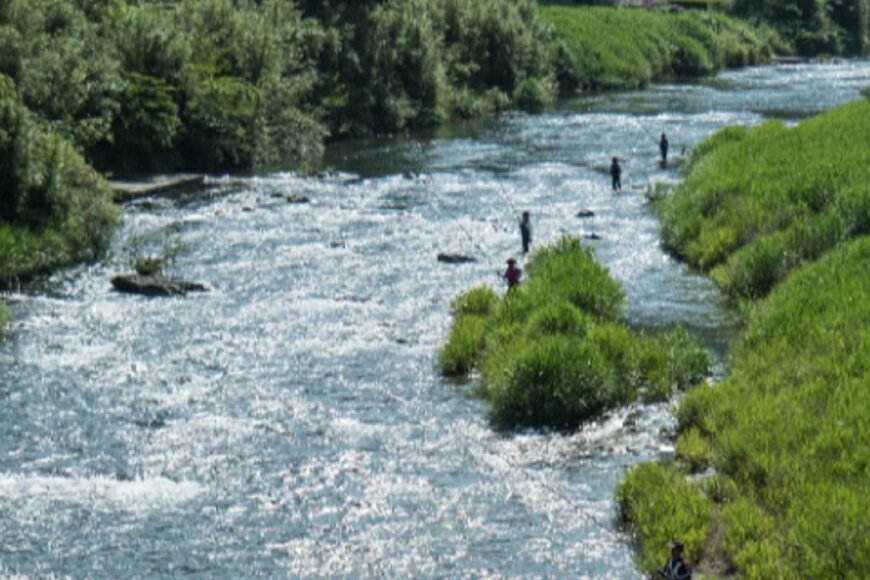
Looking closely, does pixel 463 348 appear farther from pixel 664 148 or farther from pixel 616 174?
pixel 664 148

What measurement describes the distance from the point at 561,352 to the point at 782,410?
6.16m

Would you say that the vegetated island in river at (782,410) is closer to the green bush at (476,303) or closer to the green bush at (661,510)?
the green bush at (661,510)

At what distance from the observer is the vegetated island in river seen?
2258cm

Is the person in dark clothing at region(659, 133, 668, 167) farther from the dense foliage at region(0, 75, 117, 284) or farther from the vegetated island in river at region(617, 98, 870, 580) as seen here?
the dense foliage at region(0, 75, 117, 284)

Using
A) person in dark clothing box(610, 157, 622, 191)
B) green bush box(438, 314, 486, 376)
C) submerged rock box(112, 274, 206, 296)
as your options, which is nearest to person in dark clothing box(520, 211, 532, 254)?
green bush box(438, 314, 486, 376)

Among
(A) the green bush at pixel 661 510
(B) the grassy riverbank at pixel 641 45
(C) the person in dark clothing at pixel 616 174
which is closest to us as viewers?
(A) the green bush at pixel 661 510

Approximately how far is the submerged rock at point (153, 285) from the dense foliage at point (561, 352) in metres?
9.68

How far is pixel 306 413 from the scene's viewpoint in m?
32.7

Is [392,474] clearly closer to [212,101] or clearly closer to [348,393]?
[348,393]

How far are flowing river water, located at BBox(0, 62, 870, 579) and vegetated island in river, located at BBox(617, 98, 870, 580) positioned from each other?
113 cm

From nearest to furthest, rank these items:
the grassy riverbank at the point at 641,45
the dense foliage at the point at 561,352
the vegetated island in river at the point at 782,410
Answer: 1. the vegetated island in river at the point at 782,410
2. the dense foliage at the point at 561,352
3. the grassy riverbank at the point at 641,45

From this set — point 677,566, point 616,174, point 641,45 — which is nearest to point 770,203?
point 616,174

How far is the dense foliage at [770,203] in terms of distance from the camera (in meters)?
42.1

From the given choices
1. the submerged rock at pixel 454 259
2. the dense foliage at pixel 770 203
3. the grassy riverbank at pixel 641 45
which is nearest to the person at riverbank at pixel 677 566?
the dense foliage at pixel 770 203
